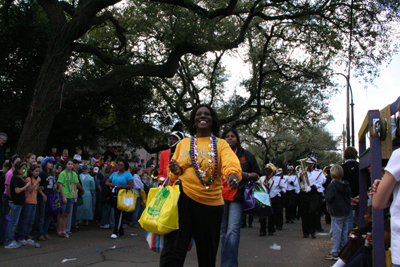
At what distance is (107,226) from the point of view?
10586mm

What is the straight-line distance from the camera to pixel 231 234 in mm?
4555

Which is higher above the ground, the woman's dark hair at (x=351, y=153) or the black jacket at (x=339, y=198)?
the woman's dark hair at (x=351, y=153)

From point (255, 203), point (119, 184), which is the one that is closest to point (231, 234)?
point (255, 203)

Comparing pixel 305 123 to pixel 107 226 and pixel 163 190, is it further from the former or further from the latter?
pixel 163 190

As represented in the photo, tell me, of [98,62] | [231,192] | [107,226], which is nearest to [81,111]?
[98,62]

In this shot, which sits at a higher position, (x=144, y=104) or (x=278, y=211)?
(x=144, y=104)

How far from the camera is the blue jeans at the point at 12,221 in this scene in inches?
273

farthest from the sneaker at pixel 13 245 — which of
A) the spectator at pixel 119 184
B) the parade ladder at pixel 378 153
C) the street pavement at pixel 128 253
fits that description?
the parade ladder at pixel 378 153

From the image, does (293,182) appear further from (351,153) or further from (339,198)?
(339,198)

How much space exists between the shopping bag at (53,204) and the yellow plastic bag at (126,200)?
139 cm

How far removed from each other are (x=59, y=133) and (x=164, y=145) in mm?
7873

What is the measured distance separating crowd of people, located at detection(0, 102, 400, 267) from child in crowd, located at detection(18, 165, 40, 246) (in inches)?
0.7

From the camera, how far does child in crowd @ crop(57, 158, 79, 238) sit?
28.2 feet

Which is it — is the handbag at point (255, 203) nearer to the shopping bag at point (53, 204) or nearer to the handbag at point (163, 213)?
the handbag at point (163, 213)
